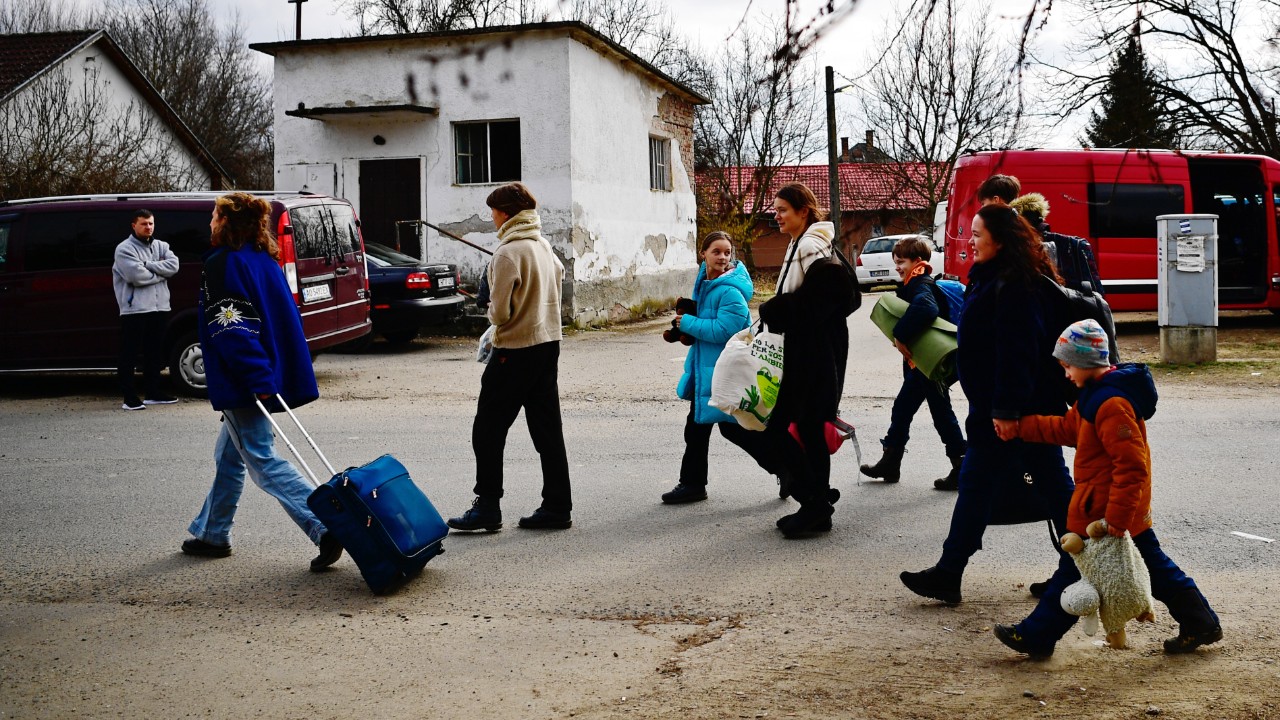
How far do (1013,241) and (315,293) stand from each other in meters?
8.62

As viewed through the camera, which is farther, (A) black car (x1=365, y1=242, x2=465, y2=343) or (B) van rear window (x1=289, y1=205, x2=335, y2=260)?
(A) black car (x1=365, y1=242, x2=465, y2=343)

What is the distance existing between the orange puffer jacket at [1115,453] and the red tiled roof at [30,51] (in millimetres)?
26246

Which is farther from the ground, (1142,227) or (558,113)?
(558,113)

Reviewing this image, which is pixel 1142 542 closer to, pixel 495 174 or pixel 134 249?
pixel 134 249

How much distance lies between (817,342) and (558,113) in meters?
13.2

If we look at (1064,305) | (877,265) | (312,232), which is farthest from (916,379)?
(877,265)

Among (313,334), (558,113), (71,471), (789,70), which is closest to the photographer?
(789,70)

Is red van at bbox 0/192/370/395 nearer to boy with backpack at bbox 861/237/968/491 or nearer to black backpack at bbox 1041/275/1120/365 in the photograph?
boy with backpack at bbox 861/237/968/491

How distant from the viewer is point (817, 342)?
223 inches

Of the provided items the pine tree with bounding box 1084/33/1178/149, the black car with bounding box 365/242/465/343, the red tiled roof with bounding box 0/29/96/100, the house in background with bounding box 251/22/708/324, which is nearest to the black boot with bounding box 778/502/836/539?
the pine tree with bounding box 1084/33/1178/149

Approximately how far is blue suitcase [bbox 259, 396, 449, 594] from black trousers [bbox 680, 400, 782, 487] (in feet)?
6.30

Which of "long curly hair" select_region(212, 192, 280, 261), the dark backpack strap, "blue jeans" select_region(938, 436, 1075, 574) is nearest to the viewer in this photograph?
"blue jeans" select_region(938, 436, 1075, 574)

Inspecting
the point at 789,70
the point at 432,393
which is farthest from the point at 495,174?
the point at 789,70

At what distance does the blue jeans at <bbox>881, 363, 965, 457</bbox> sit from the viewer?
22.0 feet
